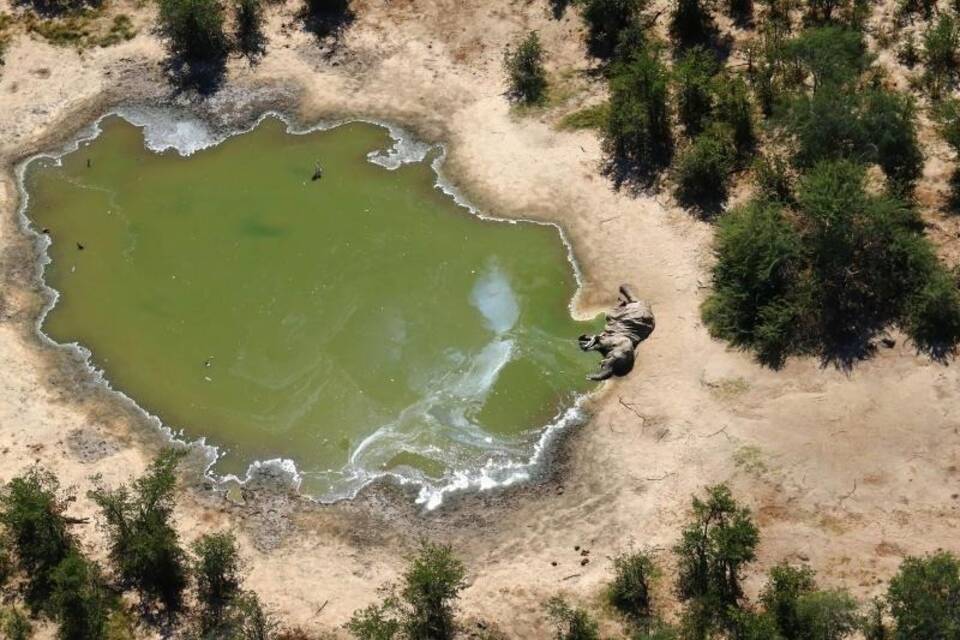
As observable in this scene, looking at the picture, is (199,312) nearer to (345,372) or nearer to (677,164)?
(345,372)

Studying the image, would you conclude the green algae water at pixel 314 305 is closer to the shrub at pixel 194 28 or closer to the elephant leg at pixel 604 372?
the elephant leg at pixel 604 372

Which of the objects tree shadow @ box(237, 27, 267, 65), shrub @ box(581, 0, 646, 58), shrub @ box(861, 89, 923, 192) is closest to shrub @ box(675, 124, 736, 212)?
shrub @ box(861, 89, 923, 192)

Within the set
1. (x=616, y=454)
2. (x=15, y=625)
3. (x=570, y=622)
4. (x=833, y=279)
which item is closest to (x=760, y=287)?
(x=833, y=279)

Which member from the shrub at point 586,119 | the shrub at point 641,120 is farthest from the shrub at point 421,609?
the shrub at point 586,119

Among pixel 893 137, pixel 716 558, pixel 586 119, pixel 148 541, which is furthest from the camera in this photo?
pixel 586 119

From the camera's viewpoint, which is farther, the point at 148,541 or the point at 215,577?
the point at 215,577

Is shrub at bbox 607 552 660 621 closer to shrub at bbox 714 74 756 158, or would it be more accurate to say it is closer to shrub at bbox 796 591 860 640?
shrub at bbox 796 591 860 640

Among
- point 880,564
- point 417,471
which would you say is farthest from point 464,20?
point 880,564

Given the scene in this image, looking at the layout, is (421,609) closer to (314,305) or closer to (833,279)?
(314,305)
